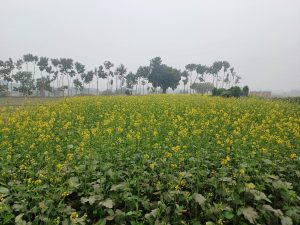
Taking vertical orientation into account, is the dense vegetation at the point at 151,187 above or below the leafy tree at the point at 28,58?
below

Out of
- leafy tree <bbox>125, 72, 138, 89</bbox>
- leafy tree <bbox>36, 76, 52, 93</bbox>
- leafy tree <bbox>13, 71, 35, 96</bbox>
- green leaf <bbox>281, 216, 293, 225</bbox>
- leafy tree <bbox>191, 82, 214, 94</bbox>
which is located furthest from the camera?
leafy tree <bbox>191, 82, 214, 94</bbox>

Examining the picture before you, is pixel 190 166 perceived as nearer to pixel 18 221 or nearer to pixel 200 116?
pixel 18 221

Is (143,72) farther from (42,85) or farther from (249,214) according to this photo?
(249,214)

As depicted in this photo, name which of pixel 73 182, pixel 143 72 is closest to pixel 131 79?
pixel 143 72

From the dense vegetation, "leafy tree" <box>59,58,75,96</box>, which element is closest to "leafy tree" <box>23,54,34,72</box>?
"leafy tree" <box>59,58,75,96</box>

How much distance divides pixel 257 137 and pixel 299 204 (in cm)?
213

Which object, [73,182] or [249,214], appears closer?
[249,214]

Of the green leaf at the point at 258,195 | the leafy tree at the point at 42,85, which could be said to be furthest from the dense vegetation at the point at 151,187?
the leafy tree at the point at 42,85

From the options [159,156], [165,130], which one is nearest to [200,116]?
[165,130]

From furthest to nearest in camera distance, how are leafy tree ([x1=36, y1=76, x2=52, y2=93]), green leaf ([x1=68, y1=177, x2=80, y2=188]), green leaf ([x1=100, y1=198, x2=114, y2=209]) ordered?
leafy tree ([x1=36, y1=76, x2=52, y2=93])
green leaf ([x1=68, y1=177, x2=80, y2=188])
green leaf ([x1=100, y1=198, x2=114, y2=209])

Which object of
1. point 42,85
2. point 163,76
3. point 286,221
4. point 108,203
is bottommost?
point 286,221

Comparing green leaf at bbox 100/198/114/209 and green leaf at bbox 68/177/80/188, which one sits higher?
green leaf at bbox 68/177/80/188

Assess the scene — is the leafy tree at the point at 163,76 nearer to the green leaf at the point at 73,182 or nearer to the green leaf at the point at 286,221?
the green leaf at the point at 73,182

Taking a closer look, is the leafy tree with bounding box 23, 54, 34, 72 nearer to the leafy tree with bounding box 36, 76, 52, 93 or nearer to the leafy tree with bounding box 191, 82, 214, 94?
the leafy tree with bounding box 36, 76, 52, 93
